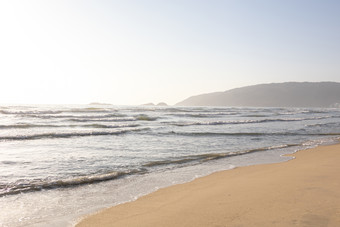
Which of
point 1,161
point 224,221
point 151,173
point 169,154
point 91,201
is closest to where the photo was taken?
point 224,221

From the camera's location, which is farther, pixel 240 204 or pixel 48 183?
pixel 48 183

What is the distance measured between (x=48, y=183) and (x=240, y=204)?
464 centimetres

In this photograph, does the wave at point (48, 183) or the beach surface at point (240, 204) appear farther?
the wave at point (48, 183)

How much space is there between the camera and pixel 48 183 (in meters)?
6.92

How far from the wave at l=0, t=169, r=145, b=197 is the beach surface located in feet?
6.70

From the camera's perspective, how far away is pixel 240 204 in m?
4.94

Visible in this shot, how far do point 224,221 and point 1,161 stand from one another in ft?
29.1

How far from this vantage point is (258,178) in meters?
7.19

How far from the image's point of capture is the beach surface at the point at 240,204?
13.6ft

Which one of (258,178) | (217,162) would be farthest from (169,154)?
(258,178)

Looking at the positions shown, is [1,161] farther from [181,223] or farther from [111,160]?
[181,223]

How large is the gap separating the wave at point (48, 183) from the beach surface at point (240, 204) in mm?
2041

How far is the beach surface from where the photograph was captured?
4.14 m

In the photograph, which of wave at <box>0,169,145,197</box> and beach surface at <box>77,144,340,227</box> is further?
wave at <box>0,169,145,197</box>
